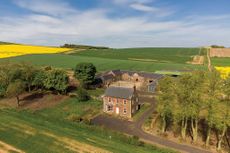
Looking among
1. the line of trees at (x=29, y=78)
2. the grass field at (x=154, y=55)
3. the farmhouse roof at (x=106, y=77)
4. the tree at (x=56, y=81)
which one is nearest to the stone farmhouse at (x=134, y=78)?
the farmhouse roof at (x=106, y=77)

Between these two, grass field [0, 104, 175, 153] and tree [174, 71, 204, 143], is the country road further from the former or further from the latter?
tree [174, 71, 204, 143]

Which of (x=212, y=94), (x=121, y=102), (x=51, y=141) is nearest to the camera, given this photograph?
(x=51, y=141)

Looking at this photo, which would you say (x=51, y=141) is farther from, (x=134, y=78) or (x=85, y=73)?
(x=134, y=78)

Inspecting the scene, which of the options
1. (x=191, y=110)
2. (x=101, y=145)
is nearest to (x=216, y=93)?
(x=191, y=110)

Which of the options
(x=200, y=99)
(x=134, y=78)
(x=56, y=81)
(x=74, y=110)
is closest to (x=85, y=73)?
(x=56, y=81)

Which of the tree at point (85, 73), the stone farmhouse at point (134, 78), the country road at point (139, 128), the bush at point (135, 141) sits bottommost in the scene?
the country road at point (139, 128)

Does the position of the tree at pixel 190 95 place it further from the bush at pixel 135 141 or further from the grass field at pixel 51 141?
the bush at pixel 135 141

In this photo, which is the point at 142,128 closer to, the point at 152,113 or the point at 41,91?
the point at 152,113

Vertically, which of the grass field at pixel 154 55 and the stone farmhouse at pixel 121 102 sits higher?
the grass field at pixel 154 55
